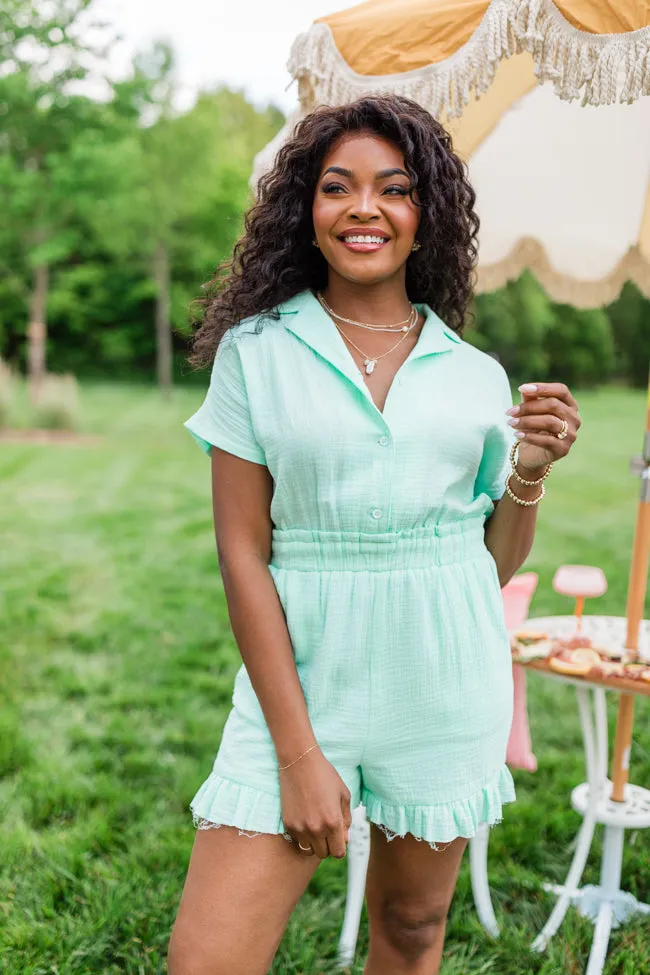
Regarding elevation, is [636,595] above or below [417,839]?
above

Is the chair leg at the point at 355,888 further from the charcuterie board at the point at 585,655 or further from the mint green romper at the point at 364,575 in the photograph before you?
the mint green romper at the point at 364,575

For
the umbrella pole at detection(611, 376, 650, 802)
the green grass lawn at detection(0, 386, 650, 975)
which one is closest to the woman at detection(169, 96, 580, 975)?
the umbrella pole at detection(611, 376, 650, 802)

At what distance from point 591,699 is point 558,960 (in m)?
2.21

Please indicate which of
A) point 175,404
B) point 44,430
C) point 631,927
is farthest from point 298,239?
point 175,404

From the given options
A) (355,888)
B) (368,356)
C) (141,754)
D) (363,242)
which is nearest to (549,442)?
(368,356)

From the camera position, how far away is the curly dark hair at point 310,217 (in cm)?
176

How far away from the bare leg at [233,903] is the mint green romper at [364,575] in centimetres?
5

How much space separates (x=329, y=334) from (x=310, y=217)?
299mm

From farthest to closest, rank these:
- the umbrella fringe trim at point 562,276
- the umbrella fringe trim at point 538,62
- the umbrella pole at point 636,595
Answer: the umbrella fringe trim at point 562,276, the umbrella pole at point 636,595, the umbrella fringe trim at point 538,62

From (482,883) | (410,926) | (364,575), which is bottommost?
(482,883)

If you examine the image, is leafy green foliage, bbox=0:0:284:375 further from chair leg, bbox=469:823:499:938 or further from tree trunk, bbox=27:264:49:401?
chair leg, bbox=469:823:499:938

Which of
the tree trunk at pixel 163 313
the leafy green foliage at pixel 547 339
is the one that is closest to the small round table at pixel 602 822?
the tree trunk at pixel 163 313

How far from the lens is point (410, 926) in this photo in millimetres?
1853

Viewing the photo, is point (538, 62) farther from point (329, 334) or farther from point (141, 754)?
point (141, 754)
